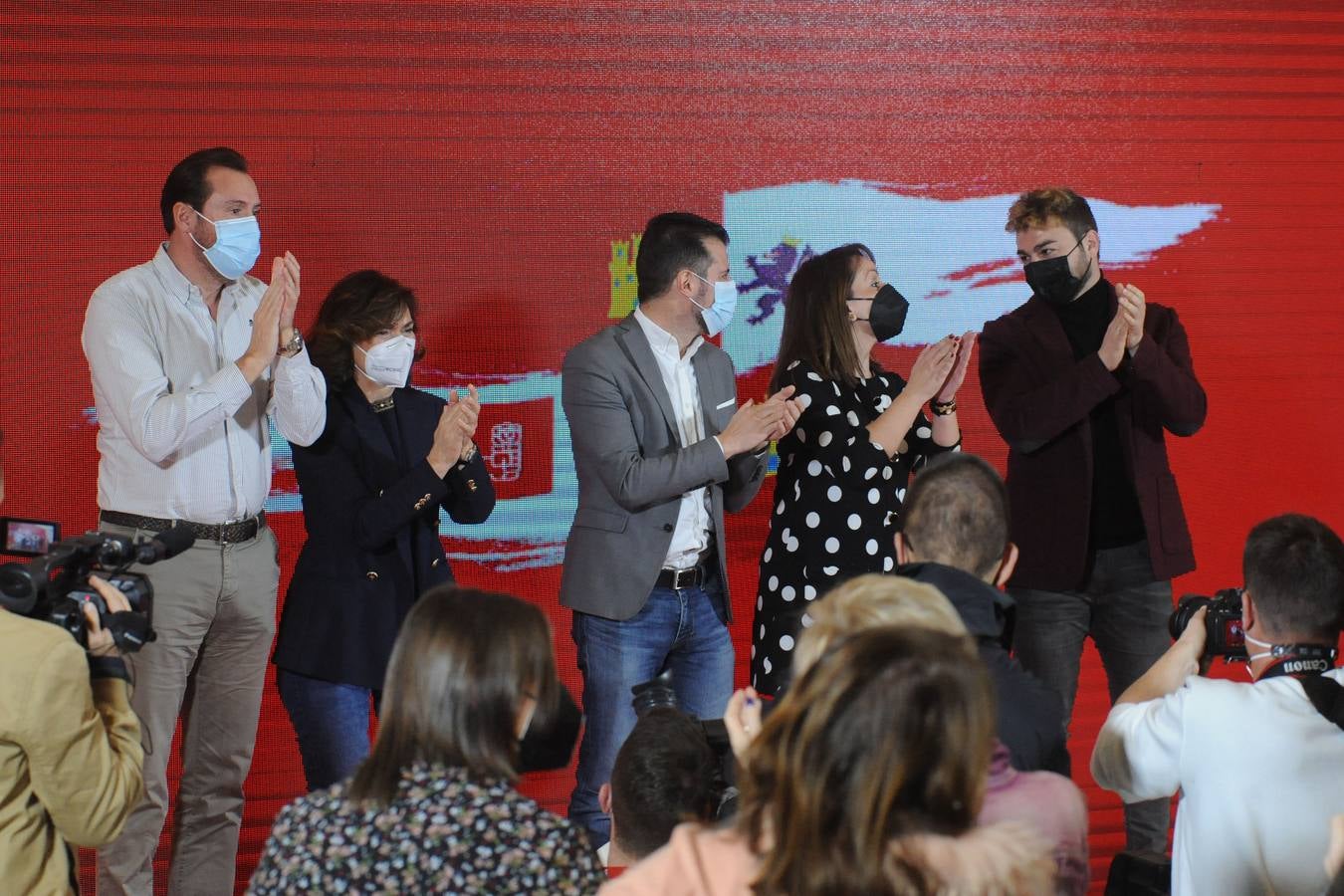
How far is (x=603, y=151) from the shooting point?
14.2ft

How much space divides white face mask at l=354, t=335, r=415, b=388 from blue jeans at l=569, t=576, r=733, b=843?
2.27 feet

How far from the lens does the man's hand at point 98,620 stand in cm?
231

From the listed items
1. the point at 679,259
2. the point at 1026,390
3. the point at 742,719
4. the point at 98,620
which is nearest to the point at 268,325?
the point at 679,259

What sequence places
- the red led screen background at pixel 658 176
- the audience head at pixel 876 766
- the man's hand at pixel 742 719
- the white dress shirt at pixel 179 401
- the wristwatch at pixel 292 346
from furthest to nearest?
the red led screen background at pixel 658 176
the wristwatch at pixel 292 346
the white dress shirt at pixel 179 401
the man's hand at pixel 742 719
the audience head at pixel 876 766

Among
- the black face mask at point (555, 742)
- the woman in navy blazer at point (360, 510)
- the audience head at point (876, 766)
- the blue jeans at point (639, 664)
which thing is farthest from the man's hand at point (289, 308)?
the audience head at point (876, 766)

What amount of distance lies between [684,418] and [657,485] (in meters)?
0.29

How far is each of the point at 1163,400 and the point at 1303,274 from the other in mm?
1544

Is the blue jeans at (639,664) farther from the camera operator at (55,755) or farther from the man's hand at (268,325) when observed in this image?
the camera operator at (55,755)

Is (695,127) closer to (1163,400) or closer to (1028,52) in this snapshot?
(1028,52)

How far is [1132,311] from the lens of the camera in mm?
3453

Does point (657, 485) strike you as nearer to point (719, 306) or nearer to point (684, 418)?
point (684, 418)

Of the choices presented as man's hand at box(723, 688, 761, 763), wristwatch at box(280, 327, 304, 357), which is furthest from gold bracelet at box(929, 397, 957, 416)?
man's hand at box(723, 688, 761, 763)

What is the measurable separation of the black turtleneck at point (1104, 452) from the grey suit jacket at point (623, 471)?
3.01ft

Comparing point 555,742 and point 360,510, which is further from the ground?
point 360,510
